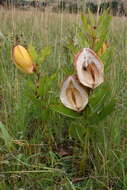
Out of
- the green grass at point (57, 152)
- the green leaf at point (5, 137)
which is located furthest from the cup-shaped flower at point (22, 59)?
the green leaf at point (5, 137)

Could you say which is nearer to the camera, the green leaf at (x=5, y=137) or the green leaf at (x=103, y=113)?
the green leaf at (x=103, y=113)

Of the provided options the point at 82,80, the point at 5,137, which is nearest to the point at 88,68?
the point at 82,80

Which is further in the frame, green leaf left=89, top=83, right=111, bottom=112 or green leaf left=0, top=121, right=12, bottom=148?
green leaf left=0, top=121, right=12, bottom=148

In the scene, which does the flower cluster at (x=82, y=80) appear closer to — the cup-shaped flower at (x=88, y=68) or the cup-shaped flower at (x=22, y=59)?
the cup-shaped flower at (x=88, y=68)

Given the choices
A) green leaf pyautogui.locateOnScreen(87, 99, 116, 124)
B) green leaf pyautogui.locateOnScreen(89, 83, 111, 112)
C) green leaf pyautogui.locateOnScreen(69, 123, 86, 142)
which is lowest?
green leaf pyautogui.locateOnScreen(69, 123, 86, 142)

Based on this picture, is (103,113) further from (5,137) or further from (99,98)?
(5,137)

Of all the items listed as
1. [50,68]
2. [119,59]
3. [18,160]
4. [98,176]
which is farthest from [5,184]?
[119,59]

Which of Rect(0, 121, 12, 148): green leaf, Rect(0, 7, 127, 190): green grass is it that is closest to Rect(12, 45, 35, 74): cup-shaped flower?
Rect(0, 7, 127, 190): green grass

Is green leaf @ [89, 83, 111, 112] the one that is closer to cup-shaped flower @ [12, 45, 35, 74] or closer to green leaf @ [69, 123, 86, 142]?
green leaf @ [69, 123, 86, 142]
